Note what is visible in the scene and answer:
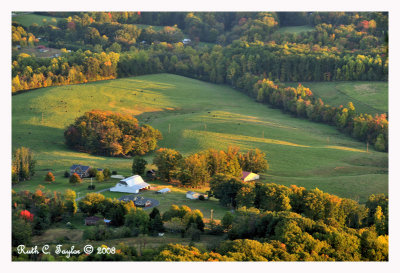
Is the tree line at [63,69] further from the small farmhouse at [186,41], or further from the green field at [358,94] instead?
the green field at [358,94]

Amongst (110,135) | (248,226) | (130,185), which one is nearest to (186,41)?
(110,135)

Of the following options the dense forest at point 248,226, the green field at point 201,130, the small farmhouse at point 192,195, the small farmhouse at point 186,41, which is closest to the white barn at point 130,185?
the small farmhouse at point 192,195

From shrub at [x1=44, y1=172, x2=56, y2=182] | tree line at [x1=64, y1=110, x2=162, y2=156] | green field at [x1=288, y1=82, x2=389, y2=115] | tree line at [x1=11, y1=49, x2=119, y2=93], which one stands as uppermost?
tree line at [x1=11, y1=49, x2=119, y2=93]

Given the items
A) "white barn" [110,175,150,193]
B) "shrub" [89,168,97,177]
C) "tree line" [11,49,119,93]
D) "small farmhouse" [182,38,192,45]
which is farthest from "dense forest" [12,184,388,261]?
"small farmhouse" [182,38,192,45]

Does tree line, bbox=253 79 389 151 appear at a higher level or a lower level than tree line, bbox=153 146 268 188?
higher

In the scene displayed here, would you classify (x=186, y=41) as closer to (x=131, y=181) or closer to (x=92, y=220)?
(x=131, y=181)

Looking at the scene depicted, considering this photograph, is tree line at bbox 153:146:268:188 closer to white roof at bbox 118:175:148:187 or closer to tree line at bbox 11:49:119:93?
white roof at bbox 118:175:148:187
